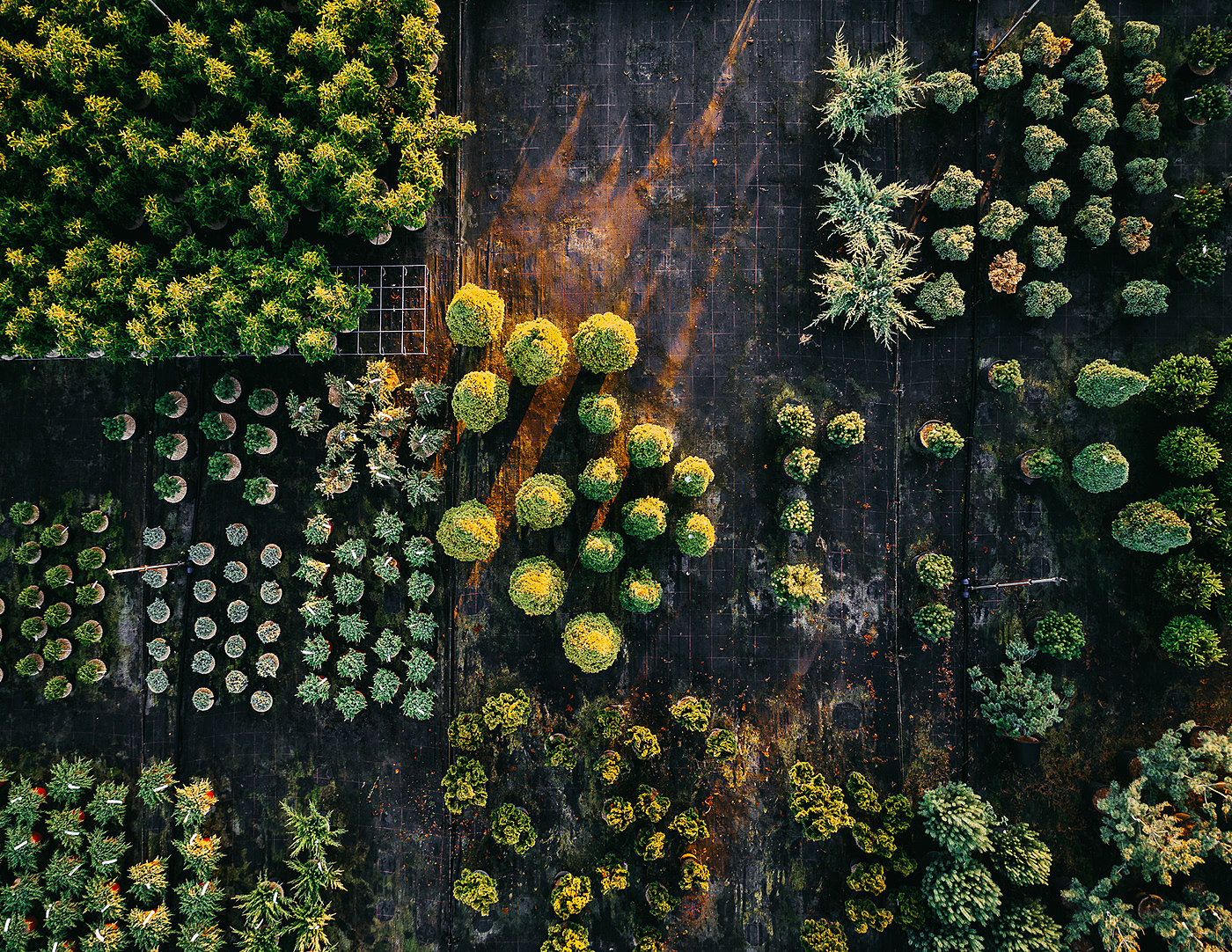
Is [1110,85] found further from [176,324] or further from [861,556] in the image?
[176,324]

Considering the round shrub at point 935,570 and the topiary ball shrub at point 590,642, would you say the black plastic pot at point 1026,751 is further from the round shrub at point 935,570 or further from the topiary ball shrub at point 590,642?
the topiary ball shrub at point 590,642

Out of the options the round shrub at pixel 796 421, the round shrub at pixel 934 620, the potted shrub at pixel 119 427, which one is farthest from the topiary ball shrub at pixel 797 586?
the potted shrub at pixel 119 427

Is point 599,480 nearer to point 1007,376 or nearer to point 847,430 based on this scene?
point 847,430

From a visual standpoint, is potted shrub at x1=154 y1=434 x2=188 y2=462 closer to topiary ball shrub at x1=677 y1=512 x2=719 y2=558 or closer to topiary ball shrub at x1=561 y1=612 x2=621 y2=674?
topiary ball shrub at x1=561 y1=612 x2=621 y2=674

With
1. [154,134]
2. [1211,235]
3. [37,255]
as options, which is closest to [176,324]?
[37,255]

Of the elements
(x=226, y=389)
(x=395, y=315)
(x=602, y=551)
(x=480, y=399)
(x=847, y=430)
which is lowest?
(x=602, y=551)

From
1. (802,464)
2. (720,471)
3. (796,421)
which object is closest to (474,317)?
(720,471)
